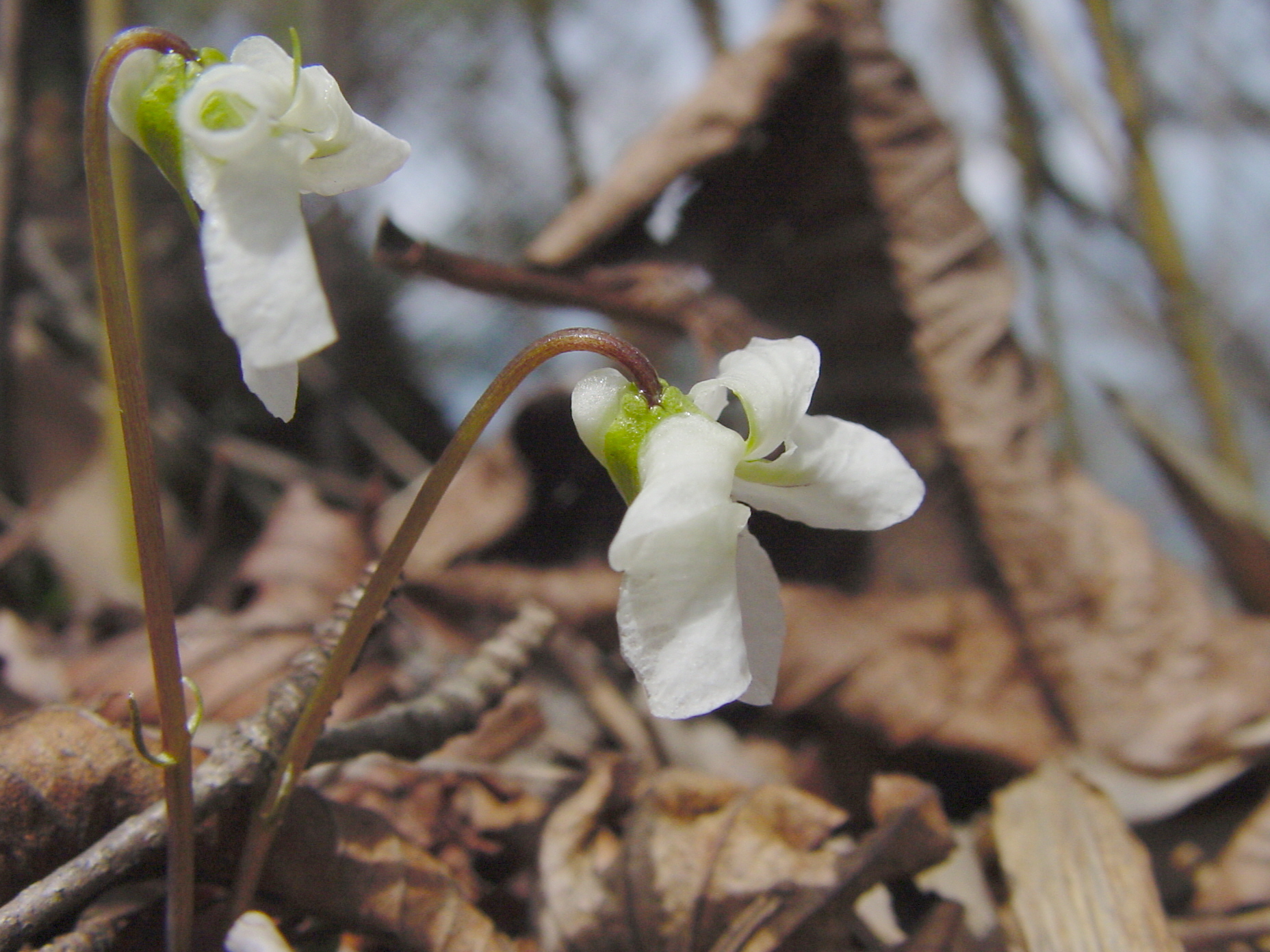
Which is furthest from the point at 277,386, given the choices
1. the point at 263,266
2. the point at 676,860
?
the point at 676,860

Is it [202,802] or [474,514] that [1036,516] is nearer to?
[474,514]

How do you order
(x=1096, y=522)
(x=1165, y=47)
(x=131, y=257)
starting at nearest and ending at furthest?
(x=1096, y=522)
(x=131, y=257)
(x=1165, y=47)

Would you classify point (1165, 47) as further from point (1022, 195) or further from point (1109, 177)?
point (1109, 177)

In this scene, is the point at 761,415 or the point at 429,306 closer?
the point at 761,415

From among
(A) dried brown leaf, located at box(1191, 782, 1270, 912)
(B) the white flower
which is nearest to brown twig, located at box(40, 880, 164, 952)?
(B) the white flower

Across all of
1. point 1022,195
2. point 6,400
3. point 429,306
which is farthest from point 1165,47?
point 6,400

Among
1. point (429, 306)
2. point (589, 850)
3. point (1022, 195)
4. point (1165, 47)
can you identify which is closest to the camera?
point (589, 850)
